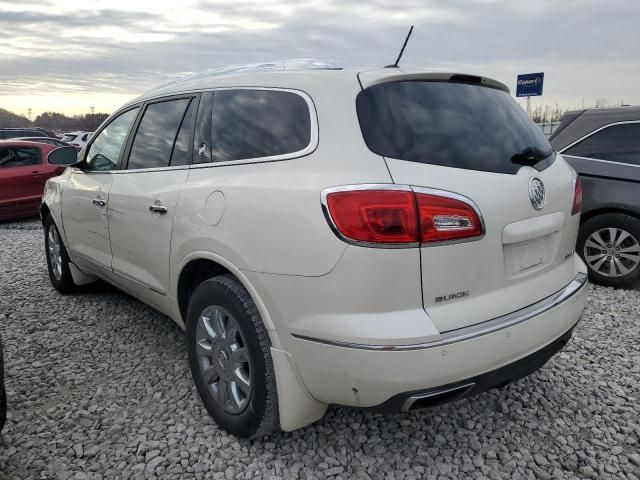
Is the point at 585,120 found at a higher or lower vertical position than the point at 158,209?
higher

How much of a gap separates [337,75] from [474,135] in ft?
2.06

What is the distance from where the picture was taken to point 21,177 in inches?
366

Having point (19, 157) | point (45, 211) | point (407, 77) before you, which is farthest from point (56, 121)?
point (407, 77)

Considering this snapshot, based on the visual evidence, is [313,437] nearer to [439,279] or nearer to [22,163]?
[439,279]

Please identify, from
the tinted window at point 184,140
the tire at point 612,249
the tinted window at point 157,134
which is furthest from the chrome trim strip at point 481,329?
the tire at point 612,249

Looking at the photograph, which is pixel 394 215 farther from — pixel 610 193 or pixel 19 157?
pixel 19 157

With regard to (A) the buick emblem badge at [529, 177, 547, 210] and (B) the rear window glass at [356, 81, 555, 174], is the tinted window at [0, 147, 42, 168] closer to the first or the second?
(B) the rear window glass at [356, 81, 555, 174]

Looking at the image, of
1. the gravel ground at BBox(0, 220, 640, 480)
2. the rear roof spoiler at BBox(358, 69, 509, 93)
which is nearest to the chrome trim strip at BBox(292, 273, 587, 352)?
the gravel ground at BBox(0, 220, 640, 480)

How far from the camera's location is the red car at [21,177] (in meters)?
9.23

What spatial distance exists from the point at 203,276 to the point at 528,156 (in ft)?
5.45

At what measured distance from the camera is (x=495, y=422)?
8.91ft

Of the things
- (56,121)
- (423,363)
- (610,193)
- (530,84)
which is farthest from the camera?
(56,121)

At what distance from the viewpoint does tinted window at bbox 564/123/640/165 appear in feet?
15.9

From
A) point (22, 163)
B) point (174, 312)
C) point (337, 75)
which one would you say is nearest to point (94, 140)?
point (174, 312)
